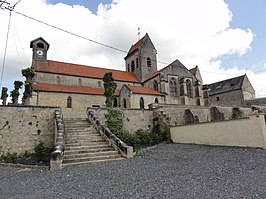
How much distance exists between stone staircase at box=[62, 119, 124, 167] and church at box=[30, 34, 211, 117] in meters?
10.9

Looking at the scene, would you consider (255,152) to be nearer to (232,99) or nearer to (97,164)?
(97,164)

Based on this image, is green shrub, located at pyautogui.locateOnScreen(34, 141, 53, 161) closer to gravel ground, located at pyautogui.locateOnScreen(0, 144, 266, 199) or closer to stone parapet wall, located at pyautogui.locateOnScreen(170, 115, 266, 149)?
gravel ground, located at pyautogui.locateOnScreen(0, 144, 266, 199)

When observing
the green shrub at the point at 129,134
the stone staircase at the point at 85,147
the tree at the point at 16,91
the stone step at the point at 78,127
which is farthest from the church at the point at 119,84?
the stone staircase at the point at 85,147

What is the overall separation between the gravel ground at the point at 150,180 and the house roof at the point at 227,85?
35.8 meters

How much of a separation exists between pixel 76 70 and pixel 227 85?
32.3 m

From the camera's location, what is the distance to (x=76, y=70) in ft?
96.8

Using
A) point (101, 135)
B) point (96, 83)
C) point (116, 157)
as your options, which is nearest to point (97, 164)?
point (116, 157)

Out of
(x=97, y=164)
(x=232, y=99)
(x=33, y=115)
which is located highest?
(x=232, y=99)

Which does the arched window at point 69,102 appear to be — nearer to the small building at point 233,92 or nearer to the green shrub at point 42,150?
the green shrub at point 42,150

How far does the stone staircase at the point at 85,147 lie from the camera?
9.16m

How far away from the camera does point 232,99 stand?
132 ft

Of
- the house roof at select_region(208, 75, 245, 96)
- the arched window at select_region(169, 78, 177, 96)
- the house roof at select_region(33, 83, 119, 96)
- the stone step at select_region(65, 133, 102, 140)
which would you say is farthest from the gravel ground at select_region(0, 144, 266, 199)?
the house roof at select_region(208, 75, 245, 96)

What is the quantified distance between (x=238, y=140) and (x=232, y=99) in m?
32.6

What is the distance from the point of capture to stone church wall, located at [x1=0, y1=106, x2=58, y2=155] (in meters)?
12.6
